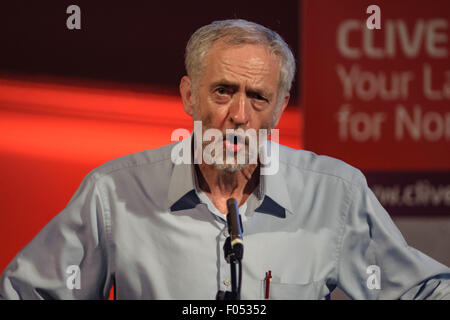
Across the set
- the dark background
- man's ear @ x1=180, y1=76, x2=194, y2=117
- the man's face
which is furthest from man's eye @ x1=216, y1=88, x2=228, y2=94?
the dark background

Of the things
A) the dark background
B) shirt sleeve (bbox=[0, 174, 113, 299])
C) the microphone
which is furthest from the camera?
the dark background

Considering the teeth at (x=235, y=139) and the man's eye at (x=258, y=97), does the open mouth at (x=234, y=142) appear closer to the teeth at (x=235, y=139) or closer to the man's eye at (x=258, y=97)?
the teeth at (x=235, y=139)

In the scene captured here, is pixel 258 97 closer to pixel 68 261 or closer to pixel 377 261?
pixel 377 261

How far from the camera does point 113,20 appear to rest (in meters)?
2.50

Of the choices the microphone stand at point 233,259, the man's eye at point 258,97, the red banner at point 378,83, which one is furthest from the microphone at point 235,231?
the red banner at point 378,83

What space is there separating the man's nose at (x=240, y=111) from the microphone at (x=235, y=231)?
1.46ft

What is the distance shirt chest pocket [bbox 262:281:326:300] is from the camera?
1.81m

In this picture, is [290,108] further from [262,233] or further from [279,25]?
[262,233]

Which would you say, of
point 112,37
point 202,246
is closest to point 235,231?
point 202,246

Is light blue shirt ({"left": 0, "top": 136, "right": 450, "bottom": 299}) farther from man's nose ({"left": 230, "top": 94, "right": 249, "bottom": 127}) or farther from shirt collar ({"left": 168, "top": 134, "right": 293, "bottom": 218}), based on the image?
man's nose ({"left": 230, "top": 94, "right": 249, "bottom": 127})

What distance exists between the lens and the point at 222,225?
6.21ft

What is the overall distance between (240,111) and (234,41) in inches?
8.7
